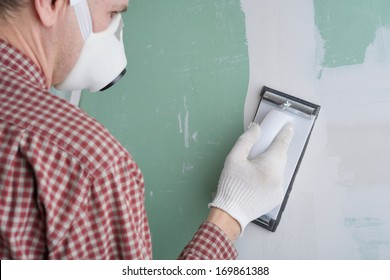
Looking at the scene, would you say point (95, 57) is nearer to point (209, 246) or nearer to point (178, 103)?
point (178, 103)

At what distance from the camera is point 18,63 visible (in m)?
0.81

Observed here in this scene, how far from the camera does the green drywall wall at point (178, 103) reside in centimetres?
112

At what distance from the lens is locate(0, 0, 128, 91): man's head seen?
2.53 feet

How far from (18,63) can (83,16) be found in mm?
150

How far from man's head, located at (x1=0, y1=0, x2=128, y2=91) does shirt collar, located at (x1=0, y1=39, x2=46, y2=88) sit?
0.5 inches

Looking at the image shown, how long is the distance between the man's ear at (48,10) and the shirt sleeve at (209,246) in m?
0.51

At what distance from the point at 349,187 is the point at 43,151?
2.18 feet

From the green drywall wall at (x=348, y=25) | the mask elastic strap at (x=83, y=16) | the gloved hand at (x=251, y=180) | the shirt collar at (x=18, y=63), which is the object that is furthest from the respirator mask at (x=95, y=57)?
the green drywall wall at (x=348, y=25)

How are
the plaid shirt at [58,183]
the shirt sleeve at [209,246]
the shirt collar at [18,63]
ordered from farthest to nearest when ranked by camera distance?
the shirt sleeve at [209,246] → the shirt collar at [18,63] → the plaid shirt at [58,183]

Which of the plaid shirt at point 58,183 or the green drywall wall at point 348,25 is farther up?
the green drywall wall at point 348,25

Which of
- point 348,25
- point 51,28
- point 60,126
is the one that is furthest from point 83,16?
point 348,25

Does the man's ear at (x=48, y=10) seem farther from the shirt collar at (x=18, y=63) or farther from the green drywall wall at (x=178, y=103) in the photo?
the green drywall wall at (x=178, y=103)

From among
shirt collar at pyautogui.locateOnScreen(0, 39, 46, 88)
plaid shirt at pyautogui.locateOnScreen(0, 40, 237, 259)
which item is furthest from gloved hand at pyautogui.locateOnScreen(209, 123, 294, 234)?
shirt collar at pyautogui.locateOnScreen(0, 39, 46, 88)

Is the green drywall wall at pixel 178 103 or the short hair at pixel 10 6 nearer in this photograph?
the short hair at pixel 10 6
